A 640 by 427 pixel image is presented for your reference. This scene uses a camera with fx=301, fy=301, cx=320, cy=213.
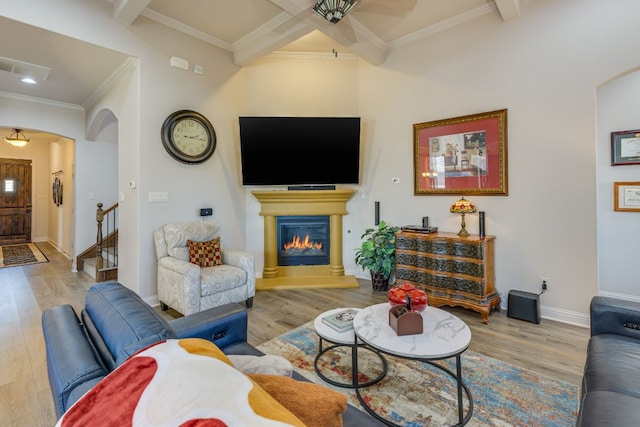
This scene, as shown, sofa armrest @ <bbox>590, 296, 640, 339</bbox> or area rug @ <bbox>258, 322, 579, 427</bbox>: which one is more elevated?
sofa armrest @ <bbox>590, 296, 640, 339</bbox>

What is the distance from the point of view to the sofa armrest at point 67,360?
32.6 inches

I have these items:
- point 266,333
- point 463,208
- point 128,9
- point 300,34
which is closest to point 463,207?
point 463,208

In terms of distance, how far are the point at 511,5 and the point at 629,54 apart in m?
1.14

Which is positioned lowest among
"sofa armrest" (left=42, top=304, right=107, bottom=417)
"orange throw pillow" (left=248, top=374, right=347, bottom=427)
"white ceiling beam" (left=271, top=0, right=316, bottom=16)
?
"orange throw pillow" (left=248, top=374, right=347, bottom=427)

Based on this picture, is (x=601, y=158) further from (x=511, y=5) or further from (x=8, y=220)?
(x=8, y=220)

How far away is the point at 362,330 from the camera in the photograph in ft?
6.17

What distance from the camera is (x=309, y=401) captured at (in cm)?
78

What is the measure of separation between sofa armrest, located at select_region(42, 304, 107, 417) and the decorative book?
143cm

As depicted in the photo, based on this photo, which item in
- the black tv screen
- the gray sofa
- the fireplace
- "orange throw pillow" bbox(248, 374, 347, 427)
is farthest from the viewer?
the fireplace

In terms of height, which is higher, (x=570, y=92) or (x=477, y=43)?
(x=477, y=43)

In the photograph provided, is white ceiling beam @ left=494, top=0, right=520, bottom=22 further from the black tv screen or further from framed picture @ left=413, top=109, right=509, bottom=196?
the black tv screen

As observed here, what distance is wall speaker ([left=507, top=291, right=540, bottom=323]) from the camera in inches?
119

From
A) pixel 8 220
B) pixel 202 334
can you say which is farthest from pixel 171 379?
pixel 8 220

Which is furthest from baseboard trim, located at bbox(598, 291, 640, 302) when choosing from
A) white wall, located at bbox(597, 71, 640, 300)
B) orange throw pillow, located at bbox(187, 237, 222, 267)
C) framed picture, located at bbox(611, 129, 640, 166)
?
orange throw pillow, located at bbox(187, 237, 222, 267)
